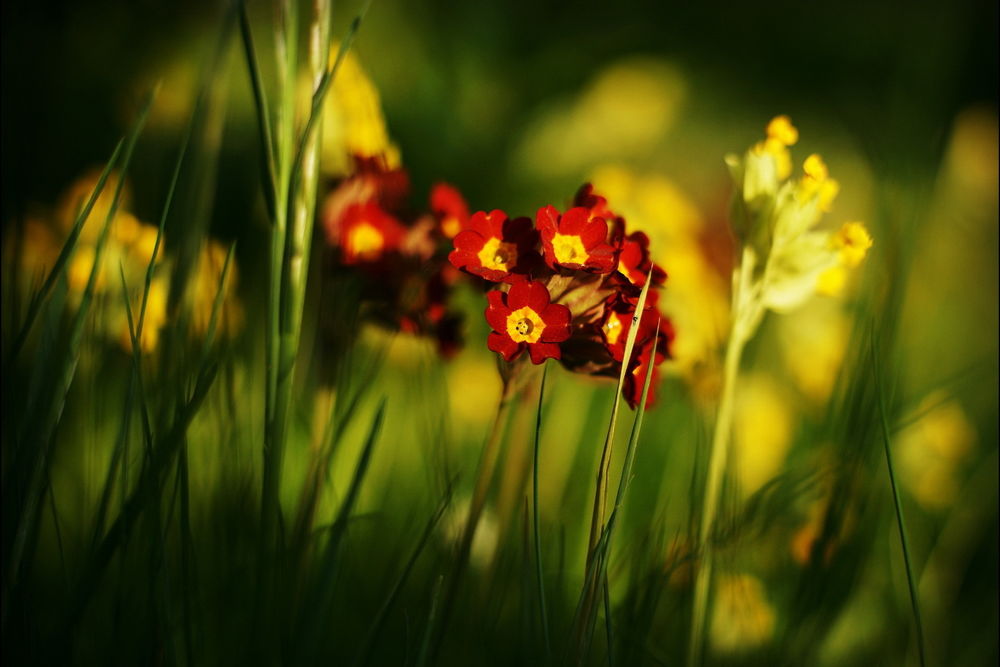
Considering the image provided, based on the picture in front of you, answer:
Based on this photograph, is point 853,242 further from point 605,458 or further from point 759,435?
point 759,435

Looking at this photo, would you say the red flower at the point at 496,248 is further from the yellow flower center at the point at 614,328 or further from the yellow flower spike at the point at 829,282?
the yellow flower spike at the point at 829,282

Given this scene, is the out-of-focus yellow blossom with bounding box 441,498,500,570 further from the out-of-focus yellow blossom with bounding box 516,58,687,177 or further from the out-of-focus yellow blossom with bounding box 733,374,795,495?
the out-of-focus yellow blossom with bounding box 516,58,687,177

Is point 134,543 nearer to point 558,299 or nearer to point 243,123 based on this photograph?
point 558,299

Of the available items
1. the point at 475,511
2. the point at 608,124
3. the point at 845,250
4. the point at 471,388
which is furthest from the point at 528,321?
the point at 608,124

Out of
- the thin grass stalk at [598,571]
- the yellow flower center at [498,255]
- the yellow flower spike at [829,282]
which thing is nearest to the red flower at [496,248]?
the yellow flower center at [498,255]

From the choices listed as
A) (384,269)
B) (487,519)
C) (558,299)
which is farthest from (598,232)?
(487,519)
